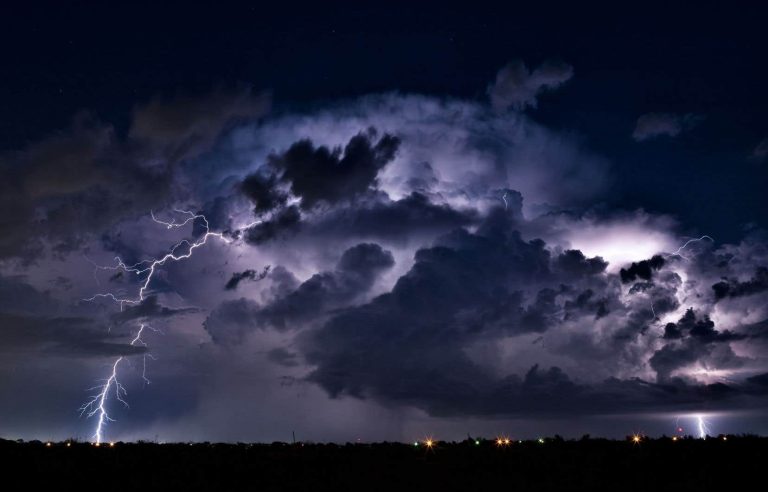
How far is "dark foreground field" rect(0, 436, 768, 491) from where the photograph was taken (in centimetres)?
1900

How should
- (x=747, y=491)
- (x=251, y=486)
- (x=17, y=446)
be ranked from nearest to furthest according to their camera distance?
(x=747, y=491), (x=251, y=486), (x=17, y=446)

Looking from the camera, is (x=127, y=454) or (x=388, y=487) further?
(x=127, y=454)

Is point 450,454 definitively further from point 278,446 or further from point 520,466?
point 278,446

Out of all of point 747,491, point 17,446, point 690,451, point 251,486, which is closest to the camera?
point 747,491

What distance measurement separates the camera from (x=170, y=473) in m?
19.7

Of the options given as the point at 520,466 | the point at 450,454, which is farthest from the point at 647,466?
the point at 450,454

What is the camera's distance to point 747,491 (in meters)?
→ 18.1

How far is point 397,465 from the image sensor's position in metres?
21.5

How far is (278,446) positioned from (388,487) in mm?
5172

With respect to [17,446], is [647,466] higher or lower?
lower

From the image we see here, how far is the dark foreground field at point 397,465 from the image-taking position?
19.0 meters

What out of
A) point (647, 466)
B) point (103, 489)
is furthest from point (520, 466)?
point (103, 489)

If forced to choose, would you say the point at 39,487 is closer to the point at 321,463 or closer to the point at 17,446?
the point at 17,446

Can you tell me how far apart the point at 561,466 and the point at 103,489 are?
554 inches
